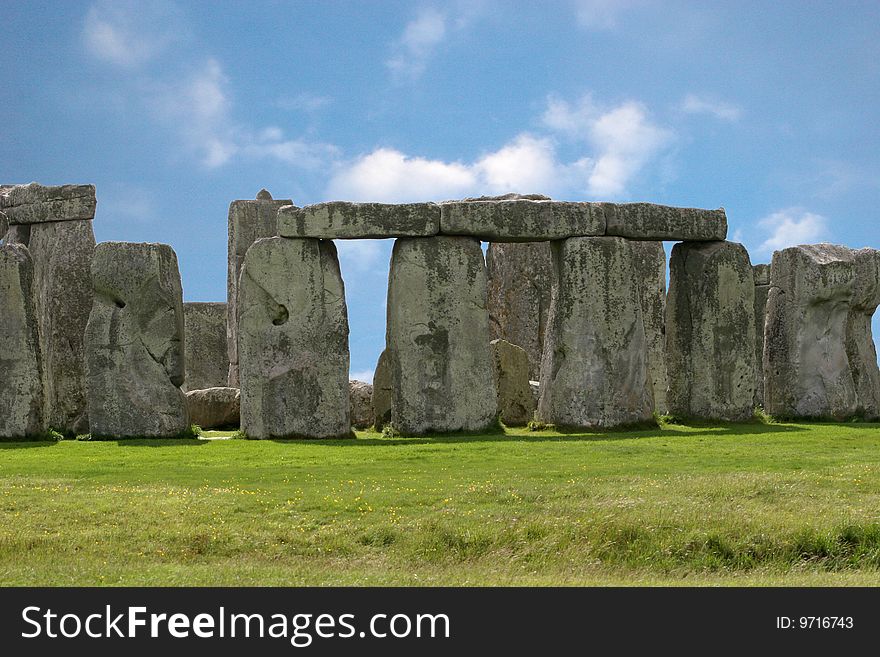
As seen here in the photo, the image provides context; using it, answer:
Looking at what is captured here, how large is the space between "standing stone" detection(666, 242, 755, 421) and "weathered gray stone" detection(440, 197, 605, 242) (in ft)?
9.56

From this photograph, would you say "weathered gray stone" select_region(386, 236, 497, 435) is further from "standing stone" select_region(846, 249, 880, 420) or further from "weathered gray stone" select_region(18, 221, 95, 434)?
"standing stone" select_region(846, 249, 880, 420)

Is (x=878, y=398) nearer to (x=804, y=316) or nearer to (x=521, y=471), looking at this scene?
(x=804, y=316)

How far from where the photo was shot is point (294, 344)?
2280cm

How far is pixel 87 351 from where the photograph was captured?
22.5m

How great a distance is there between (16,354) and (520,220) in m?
9.63

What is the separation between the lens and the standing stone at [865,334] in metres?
27.2

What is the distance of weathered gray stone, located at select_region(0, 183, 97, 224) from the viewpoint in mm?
26656

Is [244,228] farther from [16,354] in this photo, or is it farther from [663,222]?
[663,222]

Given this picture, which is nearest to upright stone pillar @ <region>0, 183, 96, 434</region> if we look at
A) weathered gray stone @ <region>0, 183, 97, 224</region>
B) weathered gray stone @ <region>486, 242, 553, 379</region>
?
weathered gray stone @ <region>0, 183, 97, 224</region>

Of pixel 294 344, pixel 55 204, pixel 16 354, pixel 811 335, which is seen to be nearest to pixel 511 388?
pixel 294 344

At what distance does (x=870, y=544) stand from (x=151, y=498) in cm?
882

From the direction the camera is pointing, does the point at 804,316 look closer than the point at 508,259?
Yes
